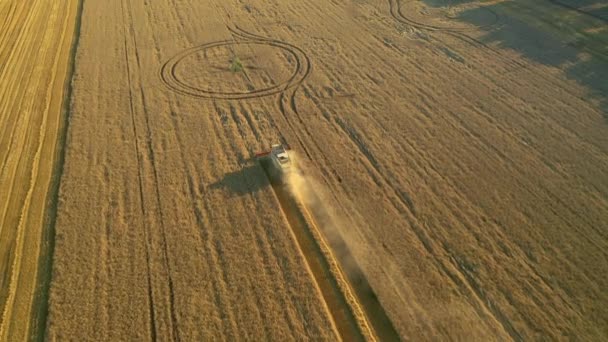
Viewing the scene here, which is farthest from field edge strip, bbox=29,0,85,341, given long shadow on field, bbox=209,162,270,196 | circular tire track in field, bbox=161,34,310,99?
long shadow on field, bbox=209,162,270,196

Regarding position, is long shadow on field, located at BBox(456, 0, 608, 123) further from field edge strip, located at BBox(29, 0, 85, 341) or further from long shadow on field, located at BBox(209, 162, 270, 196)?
field edge strip, located at BBox(29, 0, 85, 341)

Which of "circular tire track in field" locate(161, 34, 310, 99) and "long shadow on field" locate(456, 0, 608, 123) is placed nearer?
"circular tire track in field" locate(161, 34, 310, 99)

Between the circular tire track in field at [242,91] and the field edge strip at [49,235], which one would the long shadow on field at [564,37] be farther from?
the field edge strip at [49,235]

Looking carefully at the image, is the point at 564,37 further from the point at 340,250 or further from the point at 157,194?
the point at 157,194

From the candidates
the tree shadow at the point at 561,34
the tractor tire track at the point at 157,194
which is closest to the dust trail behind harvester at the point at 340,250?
the tractor tire track at the point at 157,194

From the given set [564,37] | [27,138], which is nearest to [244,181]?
[27,138]
